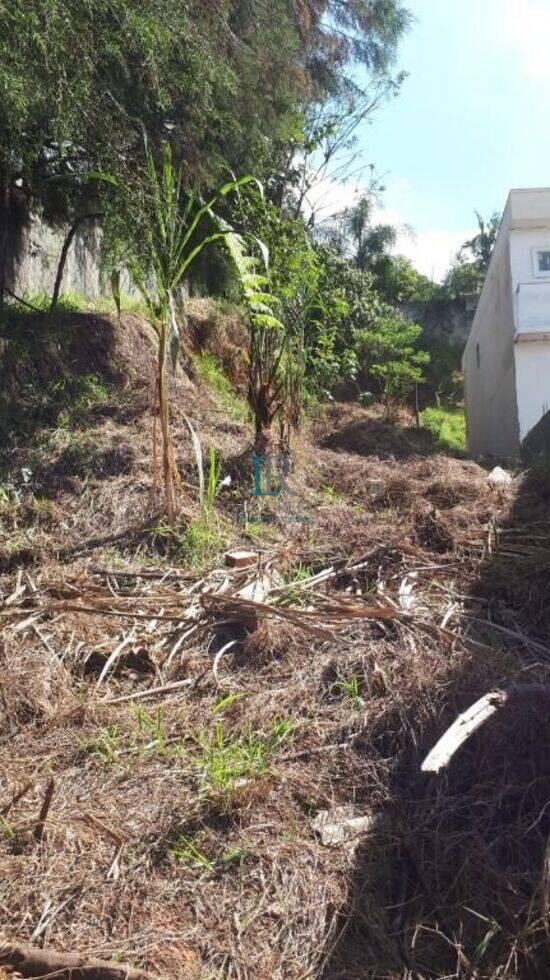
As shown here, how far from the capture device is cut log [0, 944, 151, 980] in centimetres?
182

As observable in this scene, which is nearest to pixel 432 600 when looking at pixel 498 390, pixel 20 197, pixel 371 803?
pixel 371 803

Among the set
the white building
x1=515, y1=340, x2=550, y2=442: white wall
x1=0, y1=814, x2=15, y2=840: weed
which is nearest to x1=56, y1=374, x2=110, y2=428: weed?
x1=0, y1=814, x2=15, y2=840: weed

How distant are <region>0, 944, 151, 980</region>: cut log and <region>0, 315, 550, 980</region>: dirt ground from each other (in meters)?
0.06

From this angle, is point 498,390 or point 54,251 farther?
point 498,390

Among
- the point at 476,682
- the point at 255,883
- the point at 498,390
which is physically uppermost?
the point at 498,390

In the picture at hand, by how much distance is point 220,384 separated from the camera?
8.12 m

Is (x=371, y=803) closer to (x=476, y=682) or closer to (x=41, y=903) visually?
(x=476, y=682)

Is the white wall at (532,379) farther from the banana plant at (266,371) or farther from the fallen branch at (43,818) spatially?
the fallen branch at (43,818)

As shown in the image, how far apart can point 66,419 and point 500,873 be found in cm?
456

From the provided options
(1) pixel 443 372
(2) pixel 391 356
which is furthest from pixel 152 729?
(1) pixel 443 372

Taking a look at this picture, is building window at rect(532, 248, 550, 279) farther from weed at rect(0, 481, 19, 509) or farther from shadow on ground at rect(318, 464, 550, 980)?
shadow on ground at rect(318, 464, 550, 980)

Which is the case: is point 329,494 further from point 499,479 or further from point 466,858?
point 466,858

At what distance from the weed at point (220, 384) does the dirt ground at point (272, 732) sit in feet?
7.74

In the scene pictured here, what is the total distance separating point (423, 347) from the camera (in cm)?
2189
